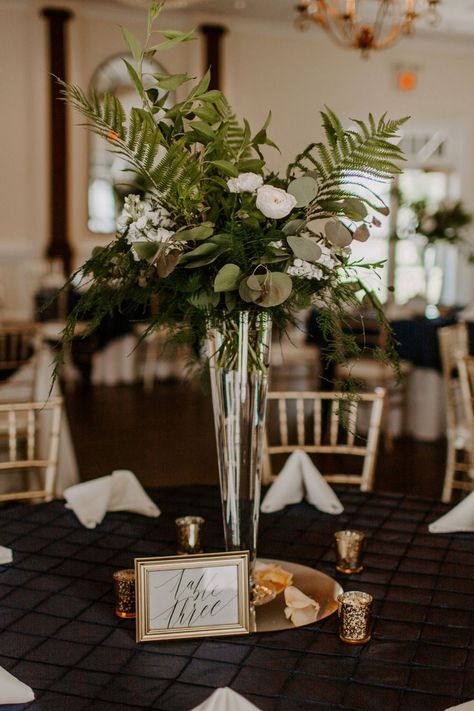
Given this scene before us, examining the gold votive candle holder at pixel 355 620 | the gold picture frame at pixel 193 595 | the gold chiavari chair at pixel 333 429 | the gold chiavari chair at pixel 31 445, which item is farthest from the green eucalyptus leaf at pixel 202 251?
the gold chiavari chair at pixel 31 445

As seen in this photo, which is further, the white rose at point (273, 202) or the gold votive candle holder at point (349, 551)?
the gold votive candle holder at point (349, 551)

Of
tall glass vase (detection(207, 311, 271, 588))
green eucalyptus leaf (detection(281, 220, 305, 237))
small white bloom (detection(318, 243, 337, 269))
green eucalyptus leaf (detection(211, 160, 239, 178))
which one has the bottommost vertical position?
tall glass vase (detection(207, 311, 271, 588))

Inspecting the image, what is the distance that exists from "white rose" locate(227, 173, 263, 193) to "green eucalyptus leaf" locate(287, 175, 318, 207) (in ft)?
0.19

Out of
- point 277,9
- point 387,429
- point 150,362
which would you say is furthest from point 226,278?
point 277,9

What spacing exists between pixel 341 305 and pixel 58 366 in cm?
52

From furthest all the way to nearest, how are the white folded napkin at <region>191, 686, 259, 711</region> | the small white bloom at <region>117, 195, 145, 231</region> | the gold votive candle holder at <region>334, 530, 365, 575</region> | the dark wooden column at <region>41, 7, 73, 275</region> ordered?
the dark wooden column at <region>41, 7, 73, 275</region> < the gold votive candle holder at <region>334, 530, 365, 575</region> < the small white bloom at <region>117, 195, 145, 231</region> < the white folded napkin at <region>191, 686, 259, 711</region>

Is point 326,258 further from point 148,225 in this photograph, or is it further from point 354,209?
point 148,225

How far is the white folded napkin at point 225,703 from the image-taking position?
106cm

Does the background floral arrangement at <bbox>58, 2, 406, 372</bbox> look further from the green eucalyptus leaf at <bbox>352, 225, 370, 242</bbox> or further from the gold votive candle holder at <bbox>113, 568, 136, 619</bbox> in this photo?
the gold votive candle holder at <bbox>113, 568, 136, 619</bbox>

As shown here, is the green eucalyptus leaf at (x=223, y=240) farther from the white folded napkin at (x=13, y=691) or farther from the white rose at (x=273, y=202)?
the white folded napkin at (x=13, y=691)

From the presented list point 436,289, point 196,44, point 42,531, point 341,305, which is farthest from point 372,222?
point 436,289

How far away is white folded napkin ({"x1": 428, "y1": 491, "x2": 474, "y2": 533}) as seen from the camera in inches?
73.8

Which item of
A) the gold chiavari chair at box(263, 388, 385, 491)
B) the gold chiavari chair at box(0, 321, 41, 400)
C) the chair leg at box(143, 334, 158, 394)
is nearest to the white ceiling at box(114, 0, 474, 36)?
the chair leg at box(143, 334, 158, 394)

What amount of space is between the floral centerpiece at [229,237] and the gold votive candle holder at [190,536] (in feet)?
0.55
